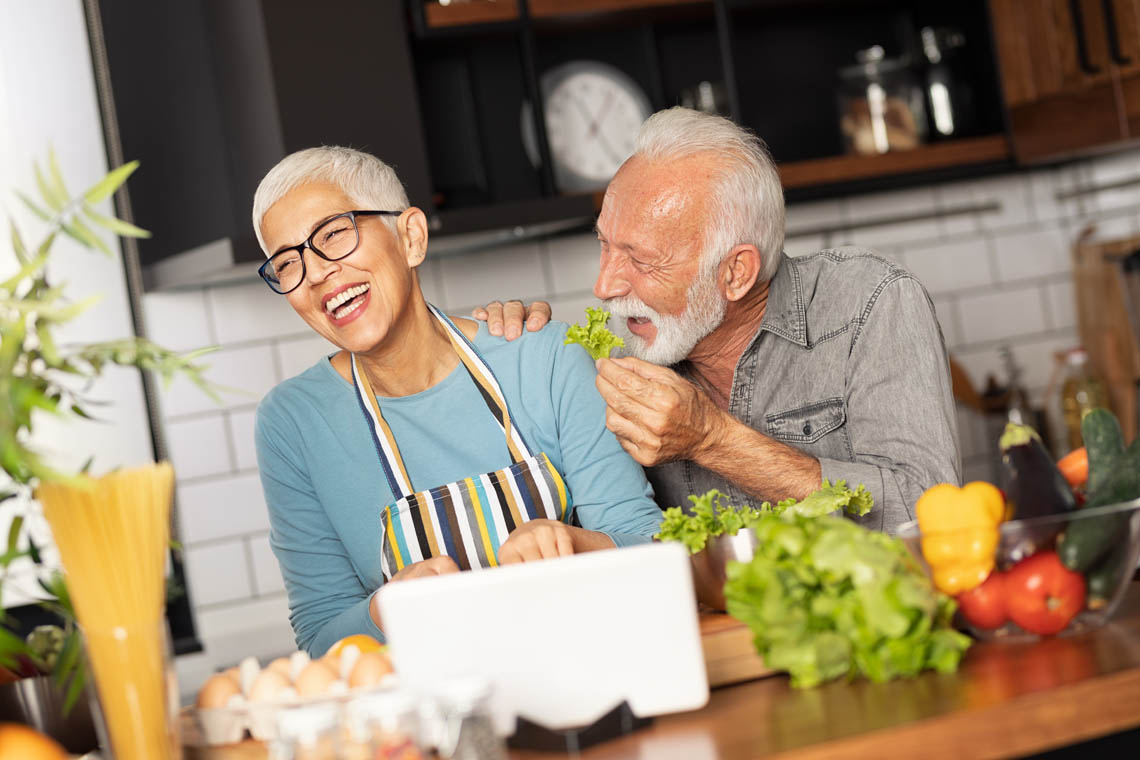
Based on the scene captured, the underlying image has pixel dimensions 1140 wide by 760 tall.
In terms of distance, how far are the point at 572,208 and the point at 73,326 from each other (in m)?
1.23

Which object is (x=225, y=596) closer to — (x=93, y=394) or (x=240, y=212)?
(x=93, y=394)

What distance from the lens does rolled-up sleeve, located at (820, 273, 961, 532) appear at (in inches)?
71.4

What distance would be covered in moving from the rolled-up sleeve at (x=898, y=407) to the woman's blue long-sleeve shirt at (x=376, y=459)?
340 millimetres

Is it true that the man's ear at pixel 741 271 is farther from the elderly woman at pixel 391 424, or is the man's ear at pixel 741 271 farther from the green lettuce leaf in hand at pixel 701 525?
the green lettuce leaf in hand at pixel 701 525

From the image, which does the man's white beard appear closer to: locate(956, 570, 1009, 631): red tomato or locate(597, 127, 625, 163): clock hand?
locate(956, 570, 1009, 631): red tomato

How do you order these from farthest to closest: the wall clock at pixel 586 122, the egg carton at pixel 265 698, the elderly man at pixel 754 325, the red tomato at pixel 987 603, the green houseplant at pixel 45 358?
the wall clock at pixel 586 122 < the elderly man at pixel 754 325 < the red tomato at pixel 987 603 < the egg carton at pixel 265 698 < the green houseplant at pixel 45 358

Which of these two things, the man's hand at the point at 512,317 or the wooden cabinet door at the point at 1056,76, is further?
the wooden cabinet door at the point at 1056,76

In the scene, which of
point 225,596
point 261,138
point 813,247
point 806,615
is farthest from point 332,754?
point 813,247

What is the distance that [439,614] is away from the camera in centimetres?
103

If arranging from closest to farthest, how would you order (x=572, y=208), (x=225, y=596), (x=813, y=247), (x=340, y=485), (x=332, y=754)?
(x=332, y=754) → (x=340, y=485) → (x=572, y=208) → (x=225, y=596) → (x=813, y=247)

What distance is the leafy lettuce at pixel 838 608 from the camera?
43.5 inches

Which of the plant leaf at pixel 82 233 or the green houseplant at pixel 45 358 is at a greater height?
the plant leaf at pixel 82 233

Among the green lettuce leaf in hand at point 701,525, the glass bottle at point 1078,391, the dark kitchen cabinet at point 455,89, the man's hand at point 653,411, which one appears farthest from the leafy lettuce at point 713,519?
the glass bottle at point 1078,391

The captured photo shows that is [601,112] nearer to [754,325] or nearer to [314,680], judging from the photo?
[754,325]
